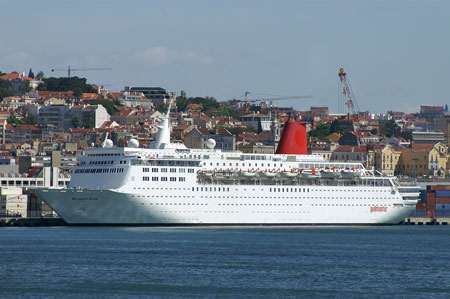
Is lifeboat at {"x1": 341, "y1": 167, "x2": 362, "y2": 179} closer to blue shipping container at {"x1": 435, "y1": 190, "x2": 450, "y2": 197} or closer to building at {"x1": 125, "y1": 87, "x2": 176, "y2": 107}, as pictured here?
blue shipping container at {"x1": 435, "y1": 190, "x2": 450, "y2": 197}

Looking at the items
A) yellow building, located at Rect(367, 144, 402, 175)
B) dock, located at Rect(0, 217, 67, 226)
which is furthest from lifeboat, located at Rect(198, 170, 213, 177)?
yellow building, located at Rect(367, 144, 402, 175)

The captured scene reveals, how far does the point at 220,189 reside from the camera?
61.8m

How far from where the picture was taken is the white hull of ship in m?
58.4

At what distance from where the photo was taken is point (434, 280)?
39.3 m

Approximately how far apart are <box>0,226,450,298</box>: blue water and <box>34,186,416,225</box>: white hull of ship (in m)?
1.13

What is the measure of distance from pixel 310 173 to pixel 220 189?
21.3ft

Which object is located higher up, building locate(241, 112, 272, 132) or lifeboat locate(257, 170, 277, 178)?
building locate(241, 112, 272, 132)

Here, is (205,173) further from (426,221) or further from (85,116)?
(85,116)

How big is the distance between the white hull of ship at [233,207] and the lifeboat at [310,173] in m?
0.76

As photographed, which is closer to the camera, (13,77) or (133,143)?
(133,143)

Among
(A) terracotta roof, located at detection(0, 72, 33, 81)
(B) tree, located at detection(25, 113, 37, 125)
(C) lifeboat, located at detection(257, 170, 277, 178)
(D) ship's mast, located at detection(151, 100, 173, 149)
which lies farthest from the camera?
(A) terracotta roof, located at detection(0, 72, 33, 81)

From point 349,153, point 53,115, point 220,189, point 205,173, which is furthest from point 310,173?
point 53,115

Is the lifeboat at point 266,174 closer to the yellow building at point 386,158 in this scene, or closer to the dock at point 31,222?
the dock at point 31,222

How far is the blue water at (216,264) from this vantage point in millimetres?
36250
